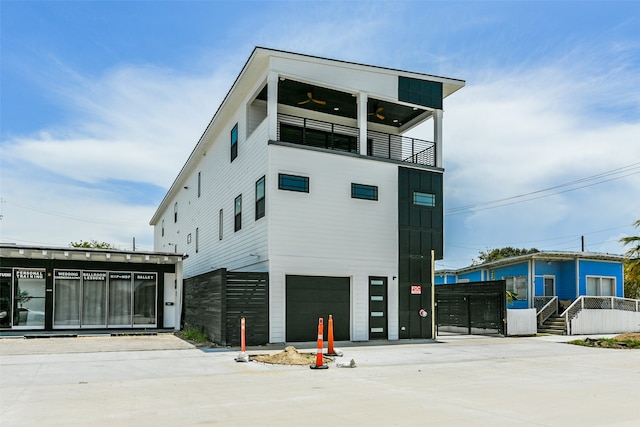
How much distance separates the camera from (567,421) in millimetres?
6984

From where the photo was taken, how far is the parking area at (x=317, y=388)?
23.7 feet

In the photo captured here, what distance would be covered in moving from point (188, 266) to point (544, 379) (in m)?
23.7

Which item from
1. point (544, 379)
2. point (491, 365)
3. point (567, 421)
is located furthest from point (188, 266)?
point (567, 421)

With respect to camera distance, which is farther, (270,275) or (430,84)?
(430,84)

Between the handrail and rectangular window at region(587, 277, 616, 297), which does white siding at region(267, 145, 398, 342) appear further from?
rectangular window at region(587, 277, 616, 297)

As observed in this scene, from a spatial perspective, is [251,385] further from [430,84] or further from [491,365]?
[430,84]

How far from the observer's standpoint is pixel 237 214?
71.5 ft

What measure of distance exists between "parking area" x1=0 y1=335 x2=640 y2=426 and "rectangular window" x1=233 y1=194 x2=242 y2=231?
6198 mm

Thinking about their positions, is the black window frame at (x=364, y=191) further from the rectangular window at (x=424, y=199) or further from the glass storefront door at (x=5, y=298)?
the glass storefront door at (x=5, y=298)

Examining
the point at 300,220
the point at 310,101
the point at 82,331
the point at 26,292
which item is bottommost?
the point at 82,331

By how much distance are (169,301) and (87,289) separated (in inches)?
130

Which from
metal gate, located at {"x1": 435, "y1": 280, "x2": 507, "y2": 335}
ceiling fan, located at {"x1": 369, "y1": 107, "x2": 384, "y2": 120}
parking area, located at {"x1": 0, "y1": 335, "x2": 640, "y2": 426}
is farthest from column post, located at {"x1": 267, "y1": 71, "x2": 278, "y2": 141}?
metal gate, located at {"x1": 435, "y1": 280, "x2": 507, "y2": 335}

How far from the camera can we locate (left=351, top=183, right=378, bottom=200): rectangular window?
757 inches

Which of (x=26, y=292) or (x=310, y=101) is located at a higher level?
(x=310, y=101)
